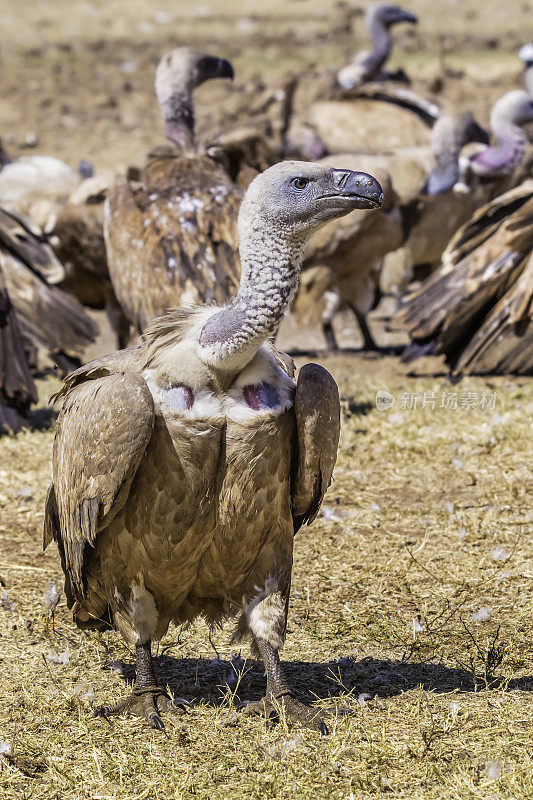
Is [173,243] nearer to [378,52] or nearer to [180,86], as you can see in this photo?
[180,86]

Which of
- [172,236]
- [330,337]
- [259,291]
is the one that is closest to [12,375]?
[172,236]

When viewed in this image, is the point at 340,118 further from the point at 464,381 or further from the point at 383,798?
the point at 383,798

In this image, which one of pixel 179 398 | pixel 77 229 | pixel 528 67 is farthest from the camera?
pixel 528 67

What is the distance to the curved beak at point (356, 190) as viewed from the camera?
9.19ft

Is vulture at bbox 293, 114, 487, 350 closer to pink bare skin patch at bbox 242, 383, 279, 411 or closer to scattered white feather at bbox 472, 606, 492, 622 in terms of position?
scattered white feather at bbox 472, 606, 492, 622

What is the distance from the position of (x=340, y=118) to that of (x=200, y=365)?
27.8ft

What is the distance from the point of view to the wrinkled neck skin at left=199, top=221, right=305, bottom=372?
9.17 ft

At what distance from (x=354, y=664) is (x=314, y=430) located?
89 centimetres

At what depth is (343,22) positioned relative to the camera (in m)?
27.4

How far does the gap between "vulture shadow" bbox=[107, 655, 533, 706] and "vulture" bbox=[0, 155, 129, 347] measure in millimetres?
3577

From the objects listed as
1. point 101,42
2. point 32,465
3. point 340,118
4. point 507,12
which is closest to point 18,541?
point 32,465

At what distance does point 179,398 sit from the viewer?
2.95 metres

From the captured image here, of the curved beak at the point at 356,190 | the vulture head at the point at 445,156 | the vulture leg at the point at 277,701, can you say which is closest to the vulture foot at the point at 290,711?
the vulture leg at the point at 277,701

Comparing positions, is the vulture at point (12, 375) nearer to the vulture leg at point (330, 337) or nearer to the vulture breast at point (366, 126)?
the vulture leg at point (330, 337)
